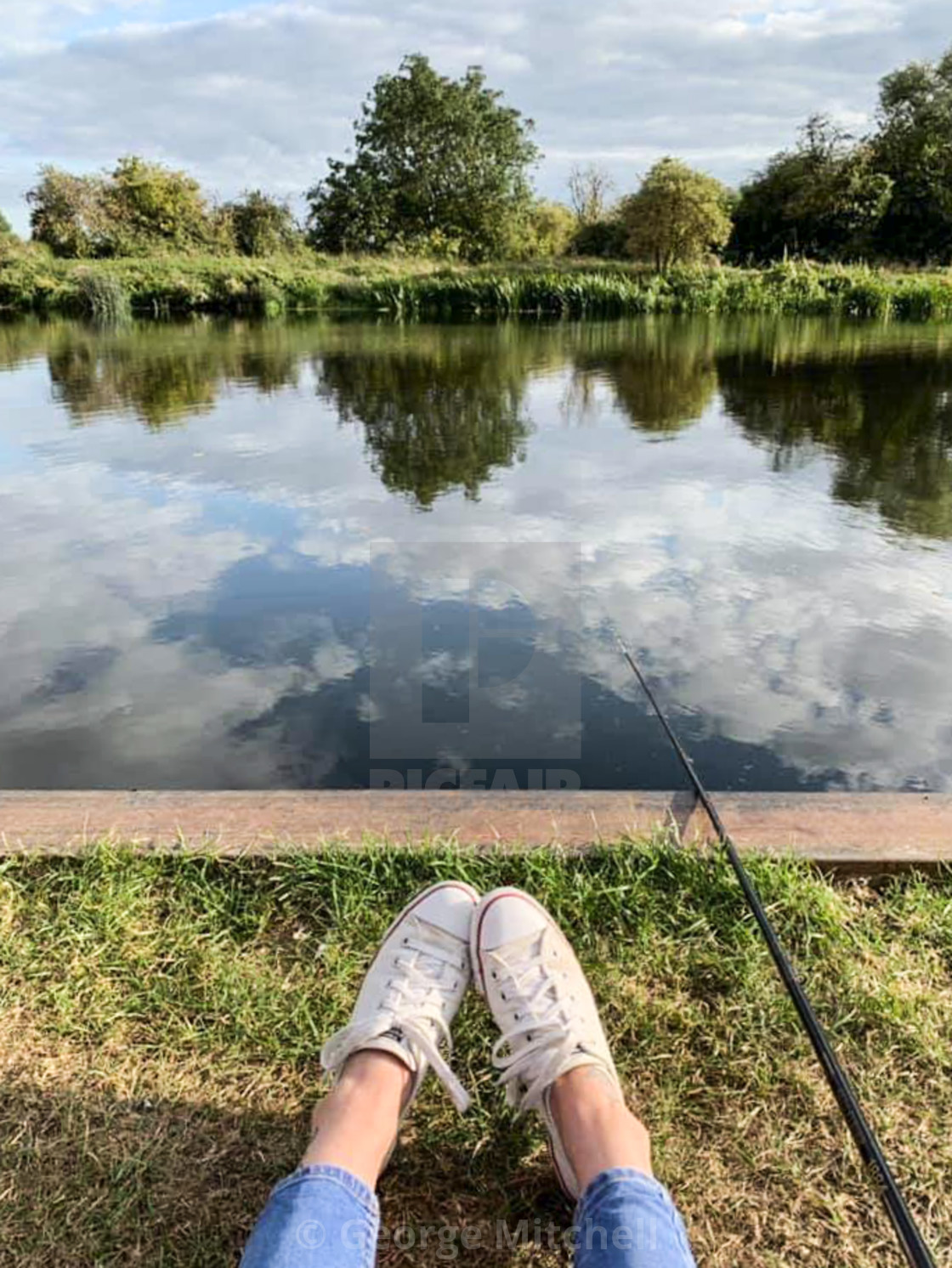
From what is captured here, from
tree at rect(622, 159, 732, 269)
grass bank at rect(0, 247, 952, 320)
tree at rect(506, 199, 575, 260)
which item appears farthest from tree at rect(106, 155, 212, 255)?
tree at rect(622, 159, 732, 269)

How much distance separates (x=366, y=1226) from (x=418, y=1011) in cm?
27

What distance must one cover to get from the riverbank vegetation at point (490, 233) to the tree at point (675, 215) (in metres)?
0.04

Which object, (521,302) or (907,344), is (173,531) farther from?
(521,302)

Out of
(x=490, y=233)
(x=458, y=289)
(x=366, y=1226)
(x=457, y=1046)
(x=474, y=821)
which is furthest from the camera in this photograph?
(x=490, y=233)

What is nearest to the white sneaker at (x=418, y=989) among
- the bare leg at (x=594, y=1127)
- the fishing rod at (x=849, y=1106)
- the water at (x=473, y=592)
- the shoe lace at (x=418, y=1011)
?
the shoe lace at (x=418, y=1011)

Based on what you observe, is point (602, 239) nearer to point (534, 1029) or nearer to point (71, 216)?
point (71, 216)

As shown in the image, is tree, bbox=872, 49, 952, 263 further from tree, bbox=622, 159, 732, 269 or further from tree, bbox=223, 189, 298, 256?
tree, bbox=223, 189, 298, 256

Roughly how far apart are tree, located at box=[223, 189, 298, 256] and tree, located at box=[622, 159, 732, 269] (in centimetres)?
1010

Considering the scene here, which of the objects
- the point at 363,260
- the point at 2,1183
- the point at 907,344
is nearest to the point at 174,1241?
the point at 2,1183

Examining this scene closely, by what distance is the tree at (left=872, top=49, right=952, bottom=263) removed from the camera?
70.7ft

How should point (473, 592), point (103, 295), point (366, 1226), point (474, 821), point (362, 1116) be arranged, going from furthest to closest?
point (103, 295)
point (473, 592)
point (474, 821)
point (362, 1116)
point (366, 1226)

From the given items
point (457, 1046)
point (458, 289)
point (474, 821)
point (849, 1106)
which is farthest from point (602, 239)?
point (849, 1106)

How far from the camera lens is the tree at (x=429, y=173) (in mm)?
25266

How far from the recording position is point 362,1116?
92 centimetres
